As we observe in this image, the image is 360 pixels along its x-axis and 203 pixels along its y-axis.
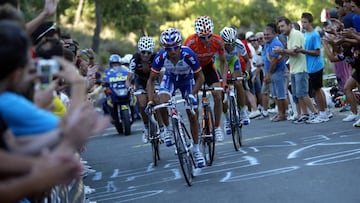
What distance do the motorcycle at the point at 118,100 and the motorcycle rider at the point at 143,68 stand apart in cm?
428

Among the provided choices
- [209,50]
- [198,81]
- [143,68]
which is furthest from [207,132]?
[143,68]

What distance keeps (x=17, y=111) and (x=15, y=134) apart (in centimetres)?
13

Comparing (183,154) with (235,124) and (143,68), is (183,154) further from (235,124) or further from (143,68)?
(143,68)

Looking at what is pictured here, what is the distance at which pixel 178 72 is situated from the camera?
11719 mm

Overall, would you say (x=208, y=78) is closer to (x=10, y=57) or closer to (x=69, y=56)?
(x=69, y=56)

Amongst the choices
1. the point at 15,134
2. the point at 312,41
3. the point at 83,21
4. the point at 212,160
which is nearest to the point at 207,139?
the point at 212,160

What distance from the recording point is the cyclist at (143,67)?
14.3m

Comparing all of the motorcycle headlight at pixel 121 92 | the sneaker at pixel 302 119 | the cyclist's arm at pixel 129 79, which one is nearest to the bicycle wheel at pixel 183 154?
the cyclist's arm at pixel 129 79

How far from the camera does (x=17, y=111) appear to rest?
3.72 meters

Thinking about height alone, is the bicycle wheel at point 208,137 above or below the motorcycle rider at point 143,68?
below

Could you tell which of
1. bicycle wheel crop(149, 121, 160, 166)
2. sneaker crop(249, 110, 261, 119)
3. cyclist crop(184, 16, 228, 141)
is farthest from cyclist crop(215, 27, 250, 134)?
sneaker crop(249, 110, 261, 119)

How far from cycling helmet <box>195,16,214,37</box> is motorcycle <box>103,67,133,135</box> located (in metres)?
6.74

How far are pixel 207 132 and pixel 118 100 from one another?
25.9 ft

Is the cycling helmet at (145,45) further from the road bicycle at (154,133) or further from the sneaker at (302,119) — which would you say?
the sneaker at (302,119)
